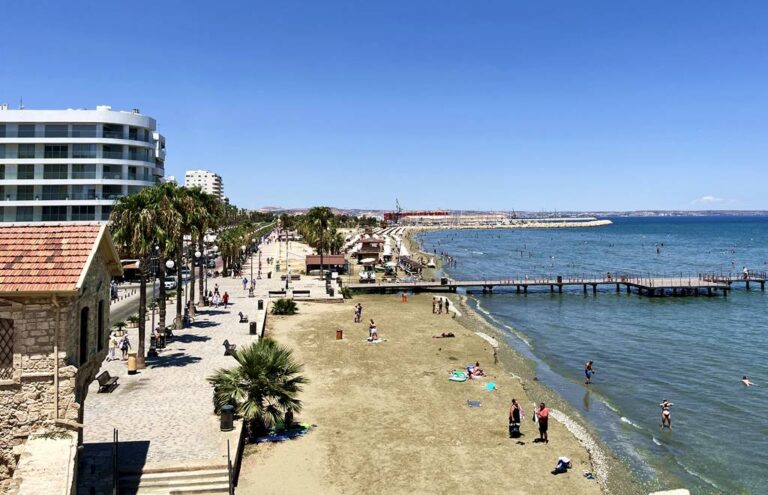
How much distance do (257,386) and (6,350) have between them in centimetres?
779

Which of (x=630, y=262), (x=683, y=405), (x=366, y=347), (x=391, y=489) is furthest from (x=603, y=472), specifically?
(x=630, y=262)

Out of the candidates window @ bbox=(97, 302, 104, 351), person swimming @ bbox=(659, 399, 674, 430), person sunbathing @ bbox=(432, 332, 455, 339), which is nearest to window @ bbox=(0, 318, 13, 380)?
window @ bbox=(97, 302, 104, 351)

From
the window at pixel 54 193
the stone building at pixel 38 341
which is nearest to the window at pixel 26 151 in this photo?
the window at pixel 54 193

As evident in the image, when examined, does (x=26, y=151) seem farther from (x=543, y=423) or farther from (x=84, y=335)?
(x=543, y=423)

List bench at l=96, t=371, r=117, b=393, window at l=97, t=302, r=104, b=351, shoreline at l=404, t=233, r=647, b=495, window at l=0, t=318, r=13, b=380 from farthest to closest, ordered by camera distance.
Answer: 1. bench at l=96, t=371, r=117, b=393
2. shoreline at l=404, t=233, r=647, b=495
3. window at l=97, t=302, r=104, b=351
4. window at l=0, t=318, r=13, b=380

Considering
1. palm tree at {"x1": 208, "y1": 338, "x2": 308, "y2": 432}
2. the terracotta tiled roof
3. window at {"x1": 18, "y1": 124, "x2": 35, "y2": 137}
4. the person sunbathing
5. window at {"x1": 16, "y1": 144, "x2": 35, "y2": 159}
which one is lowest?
the person sunbathing

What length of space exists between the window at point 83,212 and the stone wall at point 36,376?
4529 centimetres

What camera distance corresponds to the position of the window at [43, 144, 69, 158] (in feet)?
173

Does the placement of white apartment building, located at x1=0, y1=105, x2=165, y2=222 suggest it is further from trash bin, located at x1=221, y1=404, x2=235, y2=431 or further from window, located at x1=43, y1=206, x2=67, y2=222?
trash bin, located at x1=221, y1=404, x2=235, y2=431

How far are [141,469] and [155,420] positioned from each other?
13.0 ft

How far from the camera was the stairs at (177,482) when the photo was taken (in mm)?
14617

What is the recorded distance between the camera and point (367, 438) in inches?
778

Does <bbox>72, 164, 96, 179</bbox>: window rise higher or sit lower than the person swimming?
A: higher

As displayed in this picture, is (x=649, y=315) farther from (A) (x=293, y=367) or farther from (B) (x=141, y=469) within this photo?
→ (B) (x=141, y=469)
